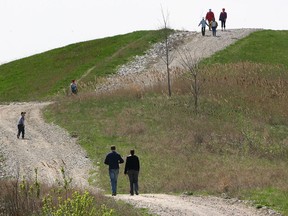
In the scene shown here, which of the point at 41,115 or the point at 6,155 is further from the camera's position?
the point at 41,115

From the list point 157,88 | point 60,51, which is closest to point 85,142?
point 157,88

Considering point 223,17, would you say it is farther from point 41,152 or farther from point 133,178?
point 133,178

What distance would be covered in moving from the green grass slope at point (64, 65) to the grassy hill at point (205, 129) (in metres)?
0.98

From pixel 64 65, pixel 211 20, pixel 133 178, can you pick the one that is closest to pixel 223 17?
pixel 211 20

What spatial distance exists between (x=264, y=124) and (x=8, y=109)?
19.2m

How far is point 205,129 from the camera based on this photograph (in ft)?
106

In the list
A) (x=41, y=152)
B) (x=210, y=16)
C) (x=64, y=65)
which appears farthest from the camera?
(x=64, y=65)

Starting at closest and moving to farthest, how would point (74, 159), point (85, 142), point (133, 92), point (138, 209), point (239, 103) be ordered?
1. point (138, 209)
2. point (74, 159)
3. point (85, 142)
4. point (239, 103)
5. point (133, 92)

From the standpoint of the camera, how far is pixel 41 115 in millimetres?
39219

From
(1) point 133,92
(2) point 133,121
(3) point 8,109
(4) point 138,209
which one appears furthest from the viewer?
(3) point 8,109

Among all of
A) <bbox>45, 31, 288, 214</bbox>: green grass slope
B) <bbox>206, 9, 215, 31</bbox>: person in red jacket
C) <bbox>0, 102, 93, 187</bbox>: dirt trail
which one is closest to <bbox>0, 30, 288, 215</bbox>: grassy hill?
<bbox>45, 31, 288, 214</bbox>: green grass slope

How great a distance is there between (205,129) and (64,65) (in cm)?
2831

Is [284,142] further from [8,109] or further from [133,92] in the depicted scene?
[8,109]

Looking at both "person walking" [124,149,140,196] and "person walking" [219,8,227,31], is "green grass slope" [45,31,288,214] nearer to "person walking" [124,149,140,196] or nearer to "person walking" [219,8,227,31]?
"person walking" [124,149,140,196]
